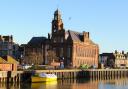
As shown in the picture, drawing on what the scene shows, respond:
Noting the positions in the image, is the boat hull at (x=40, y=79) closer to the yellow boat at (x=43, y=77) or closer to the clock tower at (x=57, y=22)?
the yellow boat at (x=43, y=77)

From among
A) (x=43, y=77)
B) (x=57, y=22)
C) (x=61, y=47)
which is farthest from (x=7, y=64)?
(x=57, y=22)

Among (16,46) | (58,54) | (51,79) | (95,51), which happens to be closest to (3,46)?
(16,46)

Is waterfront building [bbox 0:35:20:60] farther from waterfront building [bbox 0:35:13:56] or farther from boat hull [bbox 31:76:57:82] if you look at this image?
boat hull [bbox 31:76:57:82]

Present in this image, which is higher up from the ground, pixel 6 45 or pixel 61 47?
pixel 6 45

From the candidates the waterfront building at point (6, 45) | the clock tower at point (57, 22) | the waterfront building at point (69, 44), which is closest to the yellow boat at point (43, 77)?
the waterfront building at point (69, 44)

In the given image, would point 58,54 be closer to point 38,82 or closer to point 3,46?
point 3,46

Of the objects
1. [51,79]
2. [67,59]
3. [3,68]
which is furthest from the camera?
[67,59]

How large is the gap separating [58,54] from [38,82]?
2093 inches

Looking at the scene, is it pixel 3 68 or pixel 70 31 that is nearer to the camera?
pixel 3 68

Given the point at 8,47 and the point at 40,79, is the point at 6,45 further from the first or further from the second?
the point at 40,79

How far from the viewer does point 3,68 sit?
97438 millimetres

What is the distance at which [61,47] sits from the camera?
153 m

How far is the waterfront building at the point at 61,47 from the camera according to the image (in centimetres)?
14888

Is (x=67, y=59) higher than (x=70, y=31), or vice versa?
(x=70, y=31)
